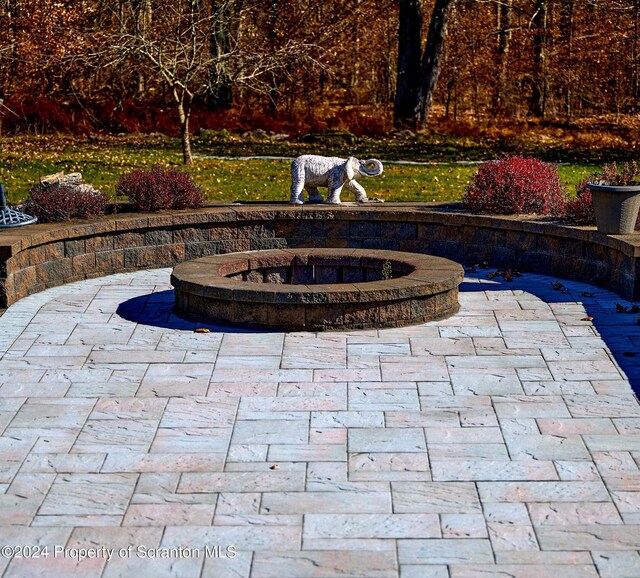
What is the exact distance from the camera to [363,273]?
38.0 ft

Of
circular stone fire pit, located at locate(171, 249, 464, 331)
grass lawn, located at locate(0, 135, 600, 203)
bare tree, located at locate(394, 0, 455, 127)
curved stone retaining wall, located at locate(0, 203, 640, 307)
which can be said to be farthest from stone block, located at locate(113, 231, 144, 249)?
bare tree, located at locate(394, 0, 455, 127)

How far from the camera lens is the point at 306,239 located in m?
13.5

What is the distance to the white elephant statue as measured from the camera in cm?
1327

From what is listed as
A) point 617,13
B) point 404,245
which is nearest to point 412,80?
point 617,13

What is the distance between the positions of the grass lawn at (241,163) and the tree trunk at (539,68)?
690 centimetres

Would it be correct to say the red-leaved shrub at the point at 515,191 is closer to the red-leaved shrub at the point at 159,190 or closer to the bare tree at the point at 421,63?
the red-leaved shrub at the point at 159,190

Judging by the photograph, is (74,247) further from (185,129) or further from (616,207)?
(185,129)

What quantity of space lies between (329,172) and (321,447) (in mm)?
6787

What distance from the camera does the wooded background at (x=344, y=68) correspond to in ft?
87.5

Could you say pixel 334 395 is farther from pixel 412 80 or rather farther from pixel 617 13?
pixel 617 13

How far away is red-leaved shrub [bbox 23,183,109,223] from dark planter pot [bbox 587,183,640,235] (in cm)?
570

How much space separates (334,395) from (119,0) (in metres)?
18.3

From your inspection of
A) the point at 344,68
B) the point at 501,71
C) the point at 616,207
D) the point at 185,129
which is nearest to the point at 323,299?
the point at 616,207

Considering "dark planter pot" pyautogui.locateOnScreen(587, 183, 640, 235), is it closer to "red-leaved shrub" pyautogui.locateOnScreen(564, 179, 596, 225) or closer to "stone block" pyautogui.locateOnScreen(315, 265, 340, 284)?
"red-leaved shrub" pyautogui.locateOnScreen(564, 179, 596, 225)
